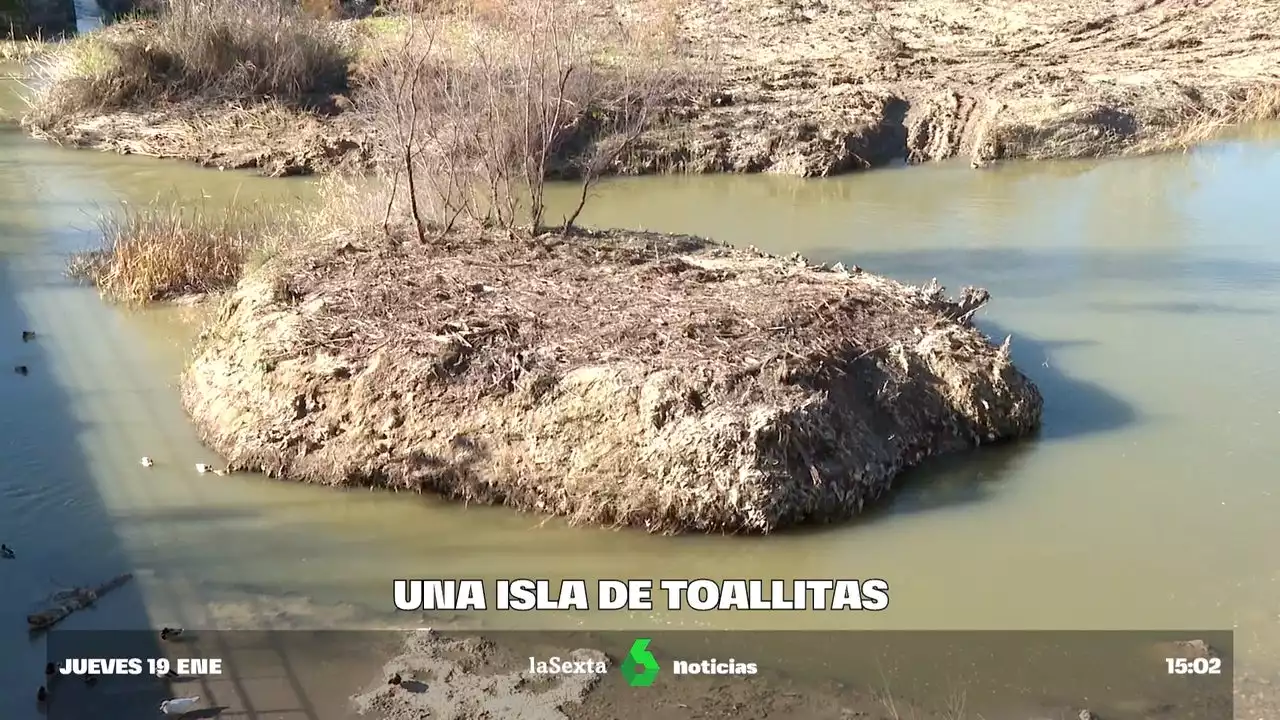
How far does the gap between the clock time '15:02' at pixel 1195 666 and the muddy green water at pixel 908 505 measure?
21 centimetres

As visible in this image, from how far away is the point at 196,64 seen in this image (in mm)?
17125

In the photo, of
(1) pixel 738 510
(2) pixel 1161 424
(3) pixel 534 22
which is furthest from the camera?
(3) pixel 534 22

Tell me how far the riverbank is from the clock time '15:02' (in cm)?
915

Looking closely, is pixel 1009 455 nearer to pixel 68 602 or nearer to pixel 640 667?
pixel 640 667

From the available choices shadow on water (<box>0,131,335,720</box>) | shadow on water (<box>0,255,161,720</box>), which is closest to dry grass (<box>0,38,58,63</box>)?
shadow on water (<box>0,131,335,720</box>)


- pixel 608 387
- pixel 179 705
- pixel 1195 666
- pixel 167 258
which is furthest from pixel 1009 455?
pixel 167 258

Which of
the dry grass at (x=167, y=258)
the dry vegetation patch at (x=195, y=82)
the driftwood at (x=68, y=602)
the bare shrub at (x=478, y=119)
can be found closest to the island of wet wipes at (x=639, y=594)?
the driftwood at (x=68, y=602)

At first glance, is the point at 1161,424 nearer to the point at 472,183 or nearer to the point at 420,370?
the point at 420,370

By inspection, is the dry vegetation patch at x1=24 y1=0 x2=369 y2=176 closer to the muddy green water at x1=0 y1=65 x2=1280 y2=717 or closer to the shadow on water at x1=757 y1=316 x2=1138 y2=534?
the muddy green water at x1=0 y1=65 x2=1280 y2=717

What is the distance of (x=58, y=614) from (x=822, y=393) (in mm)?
4160

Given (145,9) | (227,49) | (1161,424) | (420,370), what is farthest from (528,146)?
(145,9)

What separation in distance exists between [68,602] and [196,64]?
42.1 ft

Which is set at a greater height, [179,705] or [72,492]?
[72,492]

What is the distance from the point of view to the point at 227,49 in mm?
17109
